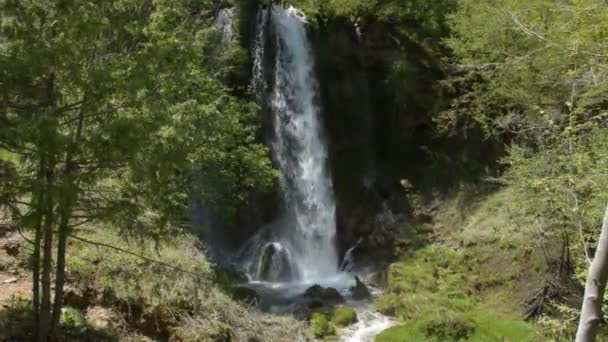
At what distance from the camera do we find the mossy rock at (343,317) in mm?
13886

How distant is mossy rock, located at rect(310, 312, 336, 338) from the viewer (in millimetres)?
12945

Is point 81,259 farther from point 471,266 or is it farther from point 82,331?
point 471,266

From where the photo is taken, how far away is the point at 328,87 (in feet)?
74.7

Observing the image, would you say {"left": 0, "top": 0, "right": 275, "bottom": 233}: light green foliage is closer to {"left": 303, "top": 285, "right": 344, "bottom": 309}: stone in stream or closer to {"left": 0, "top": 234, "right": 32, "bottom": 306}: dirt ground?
{"left": 0, "top": 234, "right": 32, "bottom": 306}: dirt ground

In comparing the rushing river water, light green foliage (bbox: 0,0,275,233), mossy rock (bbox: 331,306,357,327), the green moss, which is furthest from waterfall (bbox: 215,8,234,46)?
the green moss

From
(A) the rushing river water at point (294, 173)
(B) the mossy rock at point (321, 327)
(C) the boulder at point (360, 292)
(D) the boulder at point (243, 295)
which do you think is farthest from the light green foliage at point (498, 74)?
(D) the boulder at point (243, 295)

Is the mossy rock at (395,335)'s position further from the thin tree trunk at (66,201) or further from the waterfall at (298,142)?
the thin tree trunk at (66,201)

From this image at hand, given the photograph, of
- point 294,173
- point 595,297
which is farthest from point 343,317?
point 595,297

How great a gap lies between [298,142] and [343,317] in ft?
29.3

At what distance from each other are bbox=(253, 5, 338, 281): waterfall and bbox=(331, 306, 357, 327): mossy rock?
15.4 feet

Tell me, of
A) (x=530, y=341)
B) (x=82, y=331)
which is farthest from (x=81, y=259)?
(x=530, y=341)

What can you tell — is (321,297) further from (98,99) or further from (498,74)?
(98,99)

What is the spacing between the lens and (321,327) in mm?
13055

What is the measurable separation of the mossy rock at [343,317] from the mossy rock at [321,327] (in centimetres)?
34
